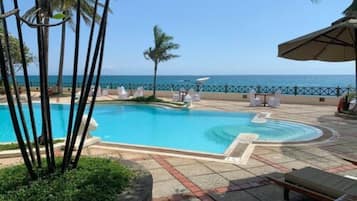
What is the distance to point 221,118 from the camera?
12.1 m

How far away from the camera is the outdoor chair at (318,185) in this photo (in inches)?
120

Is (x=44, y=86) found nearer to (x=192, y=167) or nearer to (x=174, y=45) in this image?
(x=192, y=167)

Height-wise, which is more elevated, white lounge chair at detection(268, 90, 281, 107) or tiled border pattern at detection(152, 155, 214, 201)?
white lounge chair at detection(268, 90, 281, 107)

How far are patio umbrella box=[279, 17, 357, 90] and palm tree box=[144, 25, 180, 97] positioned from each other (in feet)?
39.7

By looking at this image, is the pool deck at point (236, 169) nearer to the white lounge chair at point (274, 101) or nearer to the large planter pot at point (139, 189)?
the large planter pot at point (139, 189)

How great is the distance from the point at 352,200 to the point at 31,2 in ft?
12.6

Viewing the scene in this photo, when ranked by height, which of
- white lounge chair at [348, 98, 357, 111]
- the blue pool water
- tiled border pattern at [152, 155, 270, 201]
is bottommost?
the blue pool water

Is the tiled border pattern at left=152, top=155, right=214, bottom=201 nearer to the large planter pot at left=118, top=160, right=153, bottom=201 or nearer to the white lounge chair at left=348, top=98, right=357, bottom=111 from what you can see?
the large planter pot at left=118, top=160, right=153, bottom=201

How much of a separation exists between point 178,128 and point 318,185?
25.6 ft

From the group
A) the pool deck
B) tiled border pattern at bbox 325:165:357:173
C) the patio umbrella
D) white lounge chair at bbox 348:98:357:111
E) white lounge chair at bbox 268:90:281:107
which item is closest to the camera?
the pool deck

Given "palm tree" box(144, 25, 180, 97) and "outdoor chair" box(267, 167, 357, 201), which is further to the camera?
"palm tree" box(144, 25, 180, 97)

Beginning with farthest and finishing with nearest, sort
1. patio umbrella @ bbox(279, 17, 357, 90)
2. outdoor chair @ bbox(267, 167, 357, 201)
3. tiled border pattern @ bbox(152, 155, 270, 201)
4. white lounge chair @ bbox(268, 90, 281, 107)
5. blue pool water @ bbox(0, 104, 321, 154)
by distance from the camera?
white lounge chair @ bbox(268, 90, 281, 107) < blue pool water @ bbox(0, 104, 321, 154) < patio umbrella @ bbox(279, 17, 357, 90) < tiled border pattern @ bbox(152, 155, 270, 201) < outdoor chair @ bbox(267, 167, 357, 201)

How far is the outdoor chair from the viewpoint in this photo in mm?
3055

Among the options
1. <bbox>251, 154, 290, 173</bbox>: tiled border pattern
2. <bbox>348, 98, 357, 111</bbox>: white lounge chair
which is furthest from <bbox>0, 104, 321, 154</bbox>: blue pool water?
<bbox>348, 98, 357, 111</bbox>: white lounge chair
